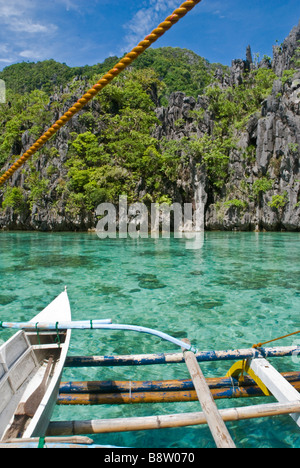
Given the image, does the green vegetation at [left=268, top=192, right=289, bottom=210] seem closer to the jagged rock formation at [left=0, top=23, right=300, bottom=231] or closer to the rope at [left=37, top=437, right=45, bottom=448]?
the jagged rock formation at [left=0, top=23, right=300, bottom=231]

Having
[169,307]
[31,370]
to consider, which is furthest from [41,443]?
[169,307]

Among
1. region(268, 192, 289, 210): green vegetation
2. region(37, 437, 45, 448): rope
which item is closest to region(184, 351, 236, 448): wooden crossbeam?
region(37, 437, 45, 448): rope

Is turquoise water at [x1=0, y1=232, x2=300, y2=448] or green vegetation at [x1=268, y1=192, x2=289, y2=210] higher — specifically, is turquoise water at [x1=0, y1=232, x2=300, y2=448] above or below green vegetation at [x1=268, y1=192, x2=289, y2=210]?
below

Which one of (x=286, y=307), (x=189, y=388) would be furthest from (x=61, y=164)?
(x=189, y=388)

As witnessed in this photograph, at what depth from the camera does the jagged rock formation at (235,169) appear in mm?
27109

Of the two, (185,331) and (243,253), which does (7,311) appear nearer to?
(185,331)

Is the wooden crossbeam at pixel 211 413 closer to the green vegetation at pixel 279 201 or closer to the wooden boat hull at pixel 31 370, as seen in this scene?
the wooden boat hull at pixel 31 370

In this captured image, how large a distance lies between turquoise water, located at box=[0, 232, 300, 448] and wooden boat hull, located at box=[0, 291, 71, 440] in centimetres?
64

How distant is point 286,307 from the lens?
6.71 meters

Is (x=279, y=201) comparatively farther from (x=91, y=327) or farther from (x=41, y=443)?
(x=41, y=443)

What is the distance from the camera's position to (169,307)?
687cm

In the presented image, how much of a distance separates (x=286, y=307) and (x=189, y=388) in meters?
4.55

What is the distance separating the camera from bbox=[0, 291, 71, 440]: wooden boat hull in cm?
238

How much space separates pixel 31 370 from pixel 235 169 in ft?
99.0
